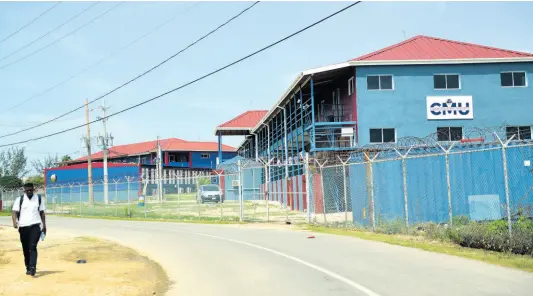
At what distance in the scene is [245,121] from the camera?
5894 cm

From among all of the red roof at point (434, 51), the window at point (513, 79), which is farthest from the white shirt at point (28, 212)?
the window at point (513, 79)

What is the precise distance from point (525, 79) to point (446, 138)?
5605mm

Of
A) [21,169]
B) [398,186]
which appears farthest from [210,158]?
[398,186]

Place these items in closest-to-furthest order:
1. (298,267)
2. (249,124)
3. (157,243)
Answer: (298,267)
(157,243)
(249,124)

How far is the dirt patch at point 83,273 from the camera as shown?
952 cm

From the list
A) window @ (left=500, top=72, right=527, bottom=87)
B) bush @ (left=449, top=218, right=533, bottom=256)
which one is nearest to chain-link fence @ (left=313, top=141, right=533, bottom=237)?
bush @ (left=449, top=218, right=533, bottom=256)

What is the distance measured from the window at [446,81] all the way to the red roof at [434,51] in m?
0.97

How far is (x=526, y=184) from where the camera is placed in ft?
63.4

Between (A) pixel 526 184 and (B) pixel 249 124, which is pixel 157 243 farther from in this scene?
(B) pixel 249 124

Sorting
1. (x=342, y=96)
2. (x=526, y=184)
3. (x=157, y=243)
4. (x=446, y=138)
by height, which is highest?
(x=342, y=96)

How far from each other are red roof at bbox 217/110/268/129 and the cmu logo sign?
2710 cm

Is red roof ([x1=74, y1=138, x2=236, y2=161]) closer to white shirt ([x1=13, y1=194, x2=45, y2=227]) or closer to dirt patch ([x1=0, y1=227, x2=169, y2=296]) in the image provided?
dirt patch ([x1=0, y1=227, x2=169, y2=296])

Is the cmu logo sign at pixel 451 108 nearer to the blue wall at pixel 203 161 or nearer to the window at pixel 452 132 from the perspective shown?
the window at pixel 452 132

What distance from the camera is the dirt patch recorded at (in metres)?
9.52
